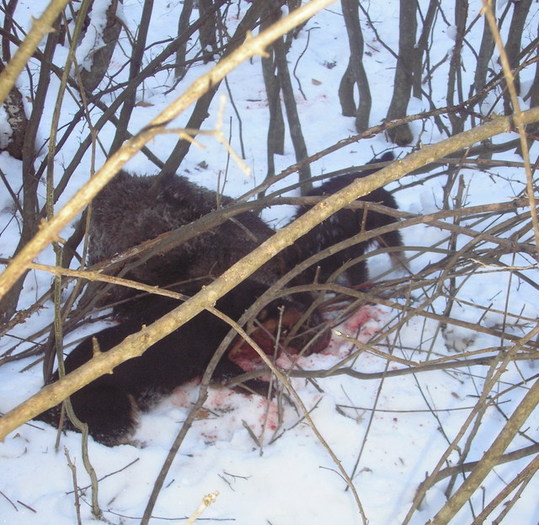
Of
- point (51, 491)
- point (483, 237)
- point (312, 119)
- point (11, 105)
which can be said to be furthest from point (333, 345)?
point (312, 119)

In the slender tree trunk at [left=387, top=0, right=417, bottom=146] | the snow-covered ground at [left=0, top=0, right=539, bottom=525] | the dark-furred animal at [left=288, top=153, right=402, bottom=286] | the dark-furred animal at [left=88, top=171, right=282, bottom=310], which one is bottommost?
the snow-covered ground at [left=0, top=0, right=539, bottom=525]

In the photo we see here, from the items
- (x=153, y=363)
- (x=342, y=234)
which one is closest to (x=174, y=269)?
(x=153, y=363)

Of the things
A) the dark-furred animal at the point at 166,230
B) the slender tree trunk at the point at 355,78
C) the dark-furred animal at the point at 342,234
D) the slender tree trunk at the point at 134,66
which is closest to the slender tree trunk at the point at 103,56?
the dark-furred animal at the point at 166,230

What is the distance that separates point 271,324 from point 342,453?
0.91 m

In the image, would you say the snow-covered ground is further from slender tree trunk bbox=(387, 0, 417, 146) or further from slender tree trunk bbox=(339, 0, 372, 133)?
slender tree trunk bbox=(339, 0, 372, 133)

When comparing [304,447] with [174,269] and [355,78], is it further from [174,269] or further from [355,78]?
[355,78]

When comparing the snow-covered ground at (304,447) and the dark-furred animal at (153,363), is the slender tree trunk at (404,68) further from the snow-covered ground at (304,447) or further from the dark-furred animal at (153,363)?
the dark-furred animal at (153,363)

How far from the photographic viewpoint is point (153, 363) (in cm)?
342

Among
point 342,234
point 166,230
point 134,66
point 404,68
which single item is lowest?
point 166,230

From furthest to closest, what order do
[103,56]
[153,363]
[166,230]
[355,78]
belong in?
1. [355,78]
2. [103,56]
3. [166,230]
4. [153,363]

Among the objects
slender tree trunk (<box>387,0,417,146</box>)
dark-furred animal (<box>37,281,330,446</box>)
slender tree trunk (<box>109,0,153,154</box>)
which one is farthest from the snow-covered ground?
slender tree trunk (<box>387,0,417,146</box>)

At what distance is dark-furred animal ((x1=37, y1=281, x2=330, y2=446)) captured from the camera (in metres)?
3.10

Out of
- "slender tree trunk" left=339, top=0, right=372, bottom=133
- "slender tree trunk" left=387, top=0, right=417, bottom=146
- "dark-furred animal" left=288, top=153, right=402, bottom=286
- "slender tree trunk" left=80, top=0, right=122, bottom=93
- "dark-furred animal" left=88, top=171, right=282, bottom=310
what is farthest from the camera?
"slender tree trunk" left=339, top=0, right=372, bottom=133

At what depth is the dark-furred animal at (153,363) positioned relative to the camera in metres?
3.10
